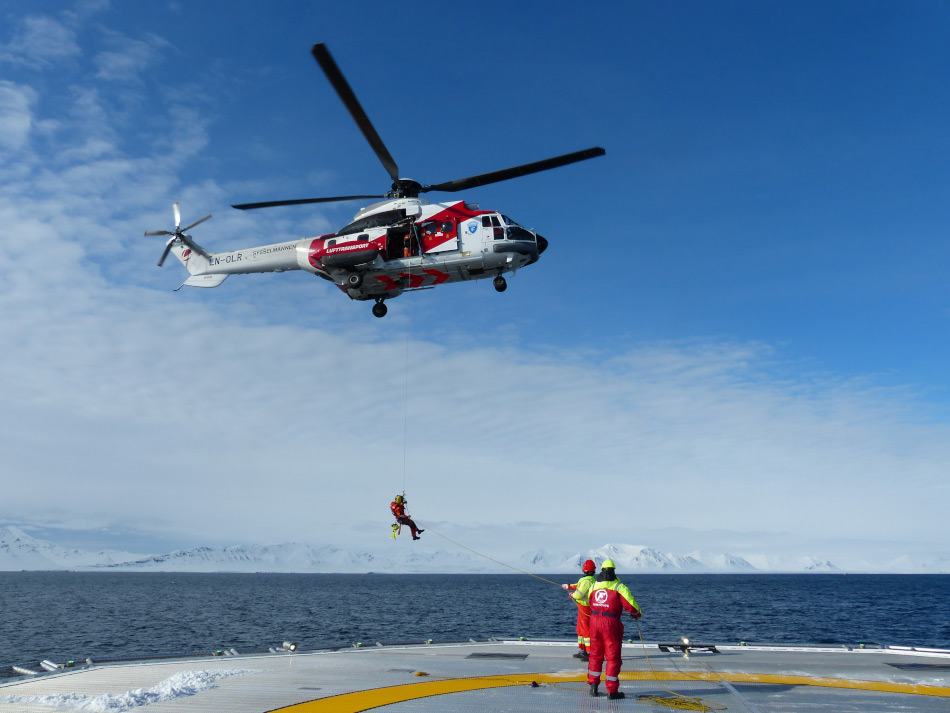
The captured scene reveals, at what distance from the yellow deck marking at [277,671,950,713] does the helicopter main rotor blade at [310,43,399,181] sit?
1236 centimetres

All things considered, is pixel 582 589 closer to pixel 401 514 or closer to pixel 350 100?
pixel 401 514

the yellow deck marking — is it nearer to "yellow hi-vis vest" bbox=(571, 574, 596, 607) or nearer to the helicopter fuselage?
"yellow hi-vis vest" bbox=(571, 574, 596, 607)

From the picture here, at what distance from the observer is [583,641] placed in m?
12.1

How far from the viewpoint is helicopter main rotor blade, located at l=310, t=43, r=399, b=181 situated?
14328 millimetres

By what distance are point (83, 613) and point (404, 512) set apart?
74.4 metres

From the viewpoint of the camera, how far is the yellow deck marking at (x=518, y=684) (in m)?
8.73

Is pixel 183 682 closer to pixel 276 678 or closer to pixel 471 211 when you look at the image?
pixel 276 678

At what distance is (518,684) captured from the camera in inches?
409

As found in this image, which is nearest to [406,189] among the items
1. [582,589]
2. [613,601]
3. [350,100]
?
[350,100]

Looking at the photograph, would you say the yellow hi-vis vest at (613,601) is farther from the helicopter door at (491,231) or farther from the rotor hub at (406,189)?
the rotor hub at (406,189)

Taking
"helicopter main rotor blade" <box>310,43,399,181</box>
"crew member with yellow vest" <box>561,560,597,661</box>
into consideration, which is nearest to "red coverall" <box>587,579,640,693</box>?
"crew member with yellow vest" <box>561,560,597,661</box>

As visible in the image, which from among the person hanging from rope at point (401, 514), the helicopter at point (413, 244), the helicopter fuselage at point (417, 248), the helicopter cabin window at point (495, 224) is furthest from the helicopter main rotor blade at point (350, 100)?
the person hanging from rope at point (401, 514)

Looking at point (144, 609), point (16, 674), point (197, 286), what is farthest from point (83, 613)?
point (16, 674)

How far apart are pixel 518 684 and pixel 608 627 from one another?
1938mm
